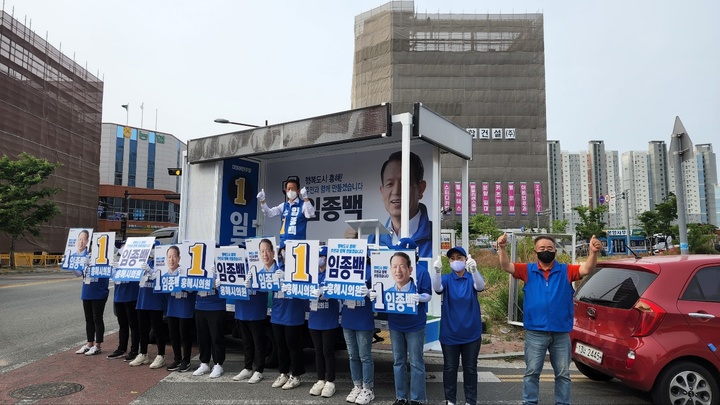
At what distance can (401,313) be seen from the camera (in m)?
4.94

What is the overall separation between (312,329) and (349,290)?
2.52 ft

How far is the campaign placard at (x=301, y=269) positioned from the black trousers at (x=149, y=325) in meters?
2.43

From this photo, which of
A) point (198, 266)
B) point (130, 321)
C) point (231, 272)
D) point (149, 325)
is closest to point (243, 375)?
point (231, 272)

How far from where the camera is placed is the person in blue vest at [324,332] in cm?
554

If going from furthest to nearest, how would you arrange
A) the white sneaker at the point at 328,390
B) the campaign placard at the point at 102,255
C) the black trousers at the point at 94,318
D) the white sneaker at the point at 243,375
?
1. the black trousers at the point at 94,318
2. the campaign placard at the point at 102,255
3. the white sneaker at the point at 243,375
4. the white sneaker at the point at 328,390

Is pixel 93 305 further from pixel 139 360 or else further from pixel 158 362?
pixel 158 362

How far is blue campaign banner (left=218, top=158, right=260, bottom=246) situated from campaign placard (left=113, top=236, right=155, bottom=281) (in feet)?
4.94

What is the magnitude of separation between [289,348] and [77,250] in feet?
14.0

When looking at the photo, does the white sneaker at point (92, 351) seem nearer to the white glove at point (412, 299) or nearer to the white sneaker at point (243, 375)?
the white sneaker at point (243, 375)

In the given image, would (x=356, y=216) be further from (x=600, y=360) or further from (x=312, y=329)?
(x=600, y=360)

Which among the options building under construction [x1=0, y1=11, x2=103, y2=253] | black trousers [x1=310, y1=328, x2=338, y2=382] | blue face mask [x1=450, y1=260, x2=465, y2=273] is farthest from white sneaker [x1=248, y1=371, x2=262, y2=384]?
building under construction [x1=0, y1=11, x2=103, y2=253]

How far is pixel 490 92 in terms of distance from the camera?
2269 inches

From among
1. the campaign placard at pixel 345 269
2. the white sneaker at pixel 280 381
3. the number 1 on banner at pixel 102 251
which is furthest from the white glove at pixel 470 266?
the number 1 on banner at pixel 102 251

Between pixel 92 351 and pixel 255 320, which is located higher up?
pixel 255 320
